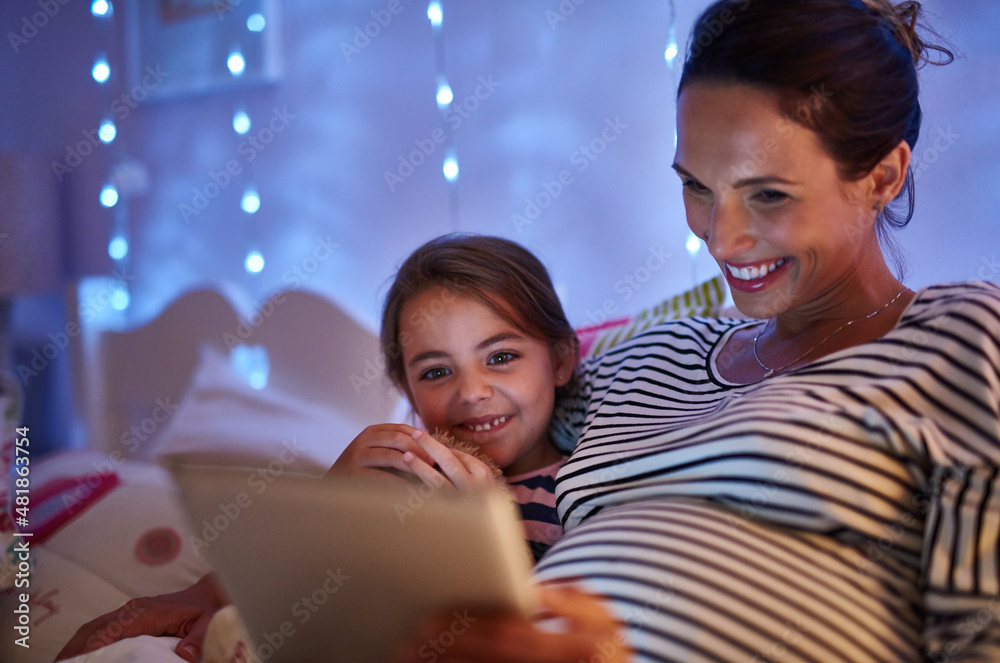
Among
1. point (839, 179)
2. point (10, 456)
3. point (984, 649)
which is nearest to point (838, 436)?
point (984, 649)

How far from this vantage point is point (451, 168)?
2352 mm

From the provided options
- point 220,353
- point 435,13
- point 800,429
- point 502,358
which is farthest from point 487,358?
point 220,353

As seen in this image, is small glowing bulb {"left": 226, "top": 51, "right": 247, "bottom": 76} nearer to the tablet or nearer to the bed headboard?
the bed headboard

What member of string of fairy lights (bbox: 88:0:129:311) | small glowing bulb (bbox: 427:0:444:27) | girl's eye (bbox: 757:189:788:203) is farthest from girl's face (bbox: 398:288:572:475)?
string of fairy lights (bbox: 88:0:129:311)

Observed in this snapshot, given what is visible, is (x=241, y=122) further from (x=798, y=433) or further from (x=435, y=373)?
(x=798, y=433)

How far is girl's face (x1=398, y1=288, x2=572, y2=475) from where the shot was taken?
136cm

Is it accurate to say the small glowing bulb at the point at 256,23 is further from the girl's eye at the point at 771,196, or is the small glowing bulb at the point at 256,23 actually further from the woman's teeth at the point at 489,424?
the girl's eye at the point at 771,196

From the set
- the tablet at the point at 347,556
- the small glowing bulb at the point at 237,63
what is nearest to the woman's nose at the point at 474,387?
the tablet at the point at 347,556

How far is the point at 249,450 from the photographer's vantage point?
2104 mm

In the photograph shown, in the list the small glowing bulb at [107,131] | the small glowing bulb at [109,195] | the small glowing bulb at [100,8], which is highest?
the small glowing bulb at [100,8]

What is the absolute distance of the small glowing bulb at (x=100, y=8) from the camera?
Result: 2834 millimetres

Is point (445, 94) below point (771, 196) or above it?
above

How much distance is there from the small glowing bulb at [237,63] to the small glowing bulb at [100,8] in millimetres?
603

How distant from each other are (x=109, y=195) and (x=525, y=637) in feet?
9.71
